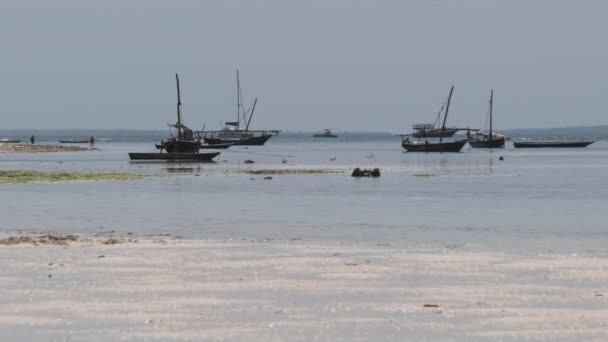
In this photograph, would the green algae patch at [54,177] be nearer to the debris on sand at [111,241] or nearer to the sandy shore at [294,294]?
the debris on sand at [111,241]

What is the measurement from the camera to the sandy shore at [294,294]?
507 inches

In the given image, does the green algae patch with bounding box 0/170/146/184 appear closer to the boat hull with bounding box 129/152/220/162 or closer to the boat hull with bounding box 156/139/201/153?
the boat hull with bounding box 129/152/220/162

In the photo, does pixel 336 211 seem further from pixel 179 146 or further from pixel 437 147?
pixel 437 147

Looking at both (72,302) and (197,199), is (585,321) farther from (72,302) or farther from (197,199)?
(197,199)

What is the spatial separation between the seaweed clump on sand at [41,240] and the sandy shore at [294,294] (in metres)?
0.60

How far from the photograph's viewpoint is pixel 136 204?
128 feet

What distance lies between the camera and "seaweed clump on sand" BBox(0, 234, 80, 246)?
2255cm

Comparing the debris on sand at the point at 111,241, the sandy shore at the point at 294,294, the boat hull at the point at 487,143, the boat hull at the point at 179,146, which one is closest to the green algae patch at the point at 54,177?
the debris on sand at the point at 111,241

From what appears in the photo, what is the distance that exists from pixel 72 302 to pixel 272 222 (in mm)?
16356

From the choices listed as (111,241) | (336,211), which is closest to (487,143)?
(336,211)

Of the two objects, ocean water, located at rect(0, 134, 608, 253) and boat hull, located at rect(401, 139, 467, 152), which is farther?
boat hull, located at rect(401, 139, 467, 152)

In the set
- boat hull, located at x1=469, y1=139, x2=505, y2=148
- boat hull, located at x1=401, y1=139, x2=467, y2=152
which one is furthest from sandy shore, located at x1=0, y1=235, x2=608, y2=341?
boat hull, located at x1=469, y1=139, x2=505, y2=148

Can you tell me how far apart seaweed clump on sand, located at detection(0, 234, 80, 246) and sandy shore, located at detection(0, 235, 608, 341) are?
60 centimetres

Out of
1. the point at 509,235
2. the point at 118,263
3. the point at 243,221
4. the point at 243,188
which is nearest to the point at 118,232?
the point at 243,221
